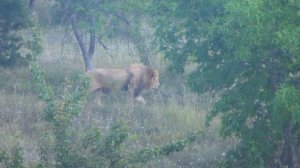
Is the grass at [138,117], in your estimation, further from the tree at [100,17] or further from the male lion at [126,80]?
the tree at [100,17]

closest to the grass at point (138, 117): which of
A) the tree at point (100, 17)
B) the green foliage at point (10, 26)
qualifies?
the green foliage at point (10, 26)

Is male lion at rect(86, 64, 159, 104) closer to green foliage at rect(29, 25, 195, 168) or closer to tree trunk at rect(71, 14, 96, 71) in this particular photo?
tree trunk at rect(71, 14, 96, 71)

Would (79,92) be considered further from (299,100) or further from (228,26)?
(299,100)

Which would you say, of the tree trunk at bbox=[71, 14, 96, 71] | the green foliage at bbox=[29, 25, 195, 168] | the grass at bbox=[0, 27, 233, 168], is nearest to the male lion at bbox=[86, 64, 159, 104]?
the grass at bbox=[0, 27, 233, 168]

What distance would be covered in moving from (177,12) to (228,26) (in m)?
1.77

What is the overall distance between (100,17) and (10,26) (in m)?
2.59

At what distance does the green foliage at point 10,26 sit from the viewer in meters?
17.4

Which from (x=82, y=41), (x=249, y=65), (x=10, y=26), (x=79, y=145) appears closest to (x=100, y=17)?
(x=82, y=41)

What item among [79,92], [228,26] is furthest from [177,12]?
[79,92]

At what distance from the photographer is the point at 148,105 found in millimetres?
14781

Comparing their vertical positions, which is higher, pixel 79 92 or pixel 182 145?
pixel 79 92

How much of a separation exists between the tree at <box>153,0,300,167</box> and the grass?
1.21 metres

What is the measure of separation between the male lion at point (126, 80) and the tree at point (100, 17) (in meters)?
1.44

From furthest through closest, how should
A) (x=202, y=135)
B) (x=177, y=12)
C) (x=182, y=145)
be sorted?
(x=202, y=135)
(x=177, y=12)
(x=182, y=145)
